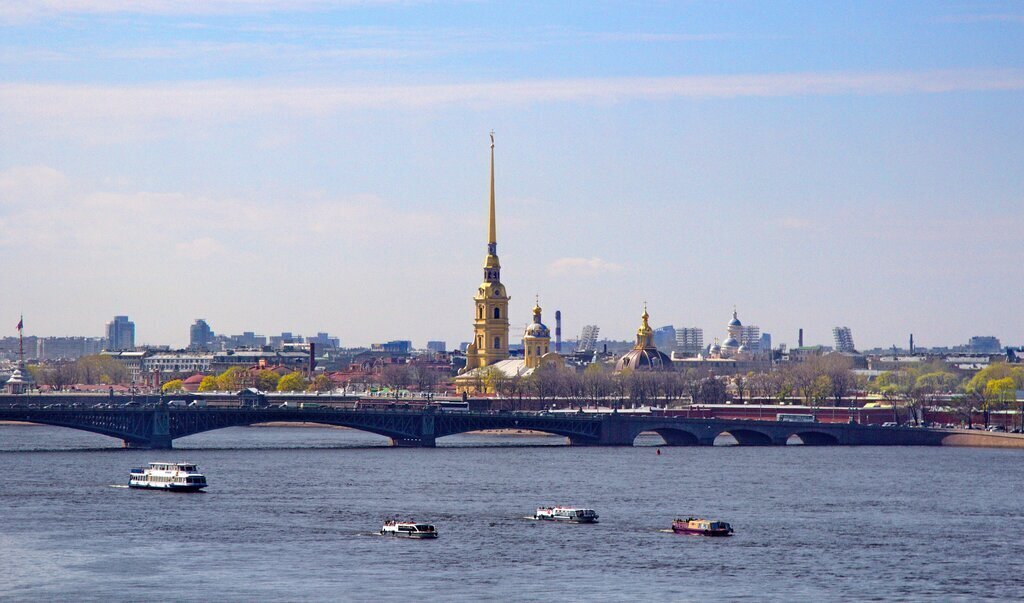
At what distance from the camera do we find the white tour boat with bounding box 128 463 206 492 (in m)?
81.3

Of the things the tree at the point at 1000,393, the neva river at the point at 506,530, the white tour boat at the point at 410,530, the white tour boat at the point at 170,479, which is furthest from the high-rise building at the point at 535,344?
the white tour boat at the point at 410,530

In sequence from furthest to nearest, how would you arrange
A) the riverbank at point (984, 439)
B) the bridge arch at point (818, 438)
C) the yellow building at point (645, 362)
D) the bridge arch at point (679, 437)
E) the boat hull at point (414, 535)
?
the yellow building at point (645, 362)
the bridge arch at point (818, 438)
the bridge arch at point (679, 437)
the riverbank at point (984, 439)
the boat hull at point (414, 535)

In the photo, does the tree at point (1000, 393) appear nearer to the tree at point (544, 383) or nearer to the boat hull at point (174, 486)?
the tree at point (544, 383)

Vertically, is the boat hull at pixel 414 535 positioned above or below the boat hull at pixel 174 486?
below

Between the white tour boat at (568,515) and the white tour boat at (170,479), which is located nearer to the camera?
the white tour boat at (568,515)

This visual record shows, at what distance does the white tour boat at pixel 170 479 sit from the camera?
81.3m

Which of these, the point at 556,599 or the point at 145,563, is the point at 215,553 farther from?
the point at 556,599

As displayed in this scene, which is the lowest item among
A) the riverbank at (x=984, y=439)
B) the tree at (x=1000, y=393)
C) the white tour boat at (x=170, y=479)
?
the white tour boat at (x=170, y=479)

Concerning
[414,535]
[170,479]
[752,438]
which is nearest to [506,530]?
[414,535]

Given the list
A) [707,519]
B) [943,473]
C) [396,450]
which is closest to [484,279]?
[396,450]

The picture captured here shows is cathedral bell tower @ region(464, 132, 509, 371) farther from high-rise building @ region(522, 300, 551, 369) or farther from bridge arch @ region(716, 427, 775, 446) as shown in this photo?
bridge arch @ region(716, 427, 775, 446)

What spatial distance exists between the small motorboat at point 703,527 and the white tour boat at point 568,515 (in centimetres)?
393

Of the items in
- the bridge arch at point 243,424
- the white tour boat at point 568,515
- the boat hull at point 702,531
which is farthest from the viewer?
the bridge arch at point 243,424

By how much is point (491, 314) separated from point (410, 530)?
12769cm
